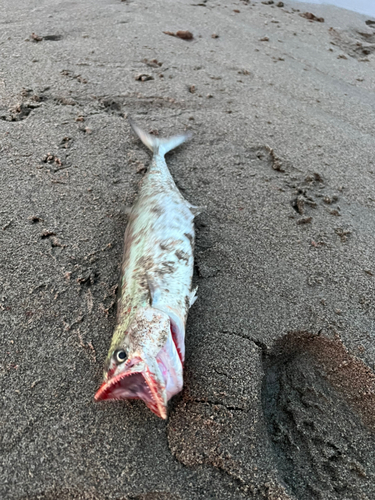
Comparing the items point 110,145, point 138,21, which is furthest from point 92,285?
point 138,21

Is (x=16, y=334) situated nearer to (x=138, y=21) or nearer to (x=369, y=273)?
(x=369, y=273)

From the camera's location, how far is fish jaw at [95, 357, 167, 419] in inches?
69.3

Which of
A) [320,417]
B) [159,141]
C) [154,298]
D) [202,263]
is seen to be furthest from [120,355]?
[159,141]

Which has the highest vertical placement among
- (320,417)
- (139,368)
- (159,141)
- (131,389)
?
(159,141)

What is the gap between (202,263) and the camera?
2.71 metres

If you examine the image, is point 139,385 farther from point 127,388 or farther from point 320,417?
point 320,417

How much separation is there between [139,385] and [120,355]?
203mm

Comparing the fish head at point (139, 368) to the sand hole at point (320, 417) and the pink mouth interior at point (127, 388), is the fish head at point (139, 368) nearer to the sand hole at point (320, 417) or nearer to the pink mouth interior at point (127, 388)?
the pink mouth interior at point (127, 388)

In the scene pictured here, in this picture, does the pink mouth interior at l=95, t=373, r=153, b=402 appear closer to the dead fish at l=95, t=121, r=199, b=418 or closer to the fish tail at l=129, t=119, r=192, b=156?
the dead fish at l=95, t=121, r=199, b=418

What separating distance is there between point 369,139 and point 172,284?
10.4 feet

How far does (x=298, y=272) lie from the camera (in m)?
2.67

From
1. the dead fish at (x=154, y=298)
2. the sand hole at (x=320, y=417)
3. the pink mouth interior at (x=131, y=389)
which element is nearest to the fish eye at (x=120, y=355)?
the dead fish at (x=154, y=298)

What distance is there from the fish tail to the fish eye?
2.20m

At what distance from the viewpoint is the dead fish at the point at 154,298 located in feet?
5.97
